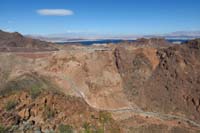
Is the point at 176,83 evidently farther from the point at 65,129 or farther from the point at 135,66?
the point at 65,129

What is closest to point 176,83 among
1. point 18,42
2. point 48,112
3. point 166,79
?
point 166,79

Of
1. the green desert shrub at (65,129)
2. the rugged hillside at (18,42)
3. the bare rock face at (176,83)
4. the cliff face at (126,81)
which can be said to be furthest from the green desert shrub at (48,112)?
the rugged hillside at (18,42)

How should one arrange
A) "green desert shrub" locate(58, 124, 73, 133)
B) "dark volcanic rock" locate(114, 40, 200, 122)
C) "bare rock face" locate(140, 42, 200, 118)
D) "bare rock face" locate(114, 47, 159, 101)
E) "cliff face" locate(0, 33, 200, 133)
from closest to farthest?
"green desert shrub" locate(58, 124, 73, 133)
"cliff face" locate(0, 33, 200, 133)
"bare rock face" locate(140, 42, 200, 118)
"dark volcanic rock" locate(114, 40, 200, 122)
"bare rock face" locate(114, 47, 159, 101)

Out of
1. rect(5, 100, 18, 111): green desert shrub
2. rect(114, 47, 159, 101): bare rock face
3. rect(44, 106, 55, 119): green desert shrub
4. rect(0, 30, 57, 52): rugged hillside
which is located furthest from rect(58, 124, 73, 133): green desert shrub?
rect(0, 30, 57, 52): rugged hillside

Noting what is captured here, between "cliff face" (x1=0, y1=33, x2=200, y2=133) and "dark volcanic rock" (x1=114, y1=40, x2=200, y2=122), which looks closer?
"cliff face" (x1=0, y1=33, x2=200, y2=133)

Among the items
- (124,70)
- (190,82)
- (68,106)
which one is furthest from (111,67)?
(68,106)

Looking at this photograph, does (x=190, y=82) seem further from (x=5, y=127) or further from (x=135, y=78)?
(x=5, y=127)

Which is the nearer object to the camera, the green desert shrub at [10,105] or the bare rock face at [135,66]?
the green desert shrub at [10,105]

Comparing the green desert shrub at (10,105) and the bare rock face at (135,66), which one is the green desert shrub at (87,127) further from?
the bare rock face at (135,66)

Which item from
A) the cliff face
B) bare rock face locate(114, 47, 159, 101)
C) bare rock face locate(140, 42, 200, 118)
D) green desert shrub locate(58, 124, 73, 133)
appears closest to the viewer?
green desert shrub locate(58, 124, 73, 133)

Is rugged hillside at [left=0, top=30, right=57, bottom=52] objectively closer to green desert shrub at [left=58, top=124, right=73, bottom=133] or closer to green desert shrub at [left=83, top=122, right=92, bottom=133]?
green desert shrub at [left=83, top=122, right=92, bottom=133]
